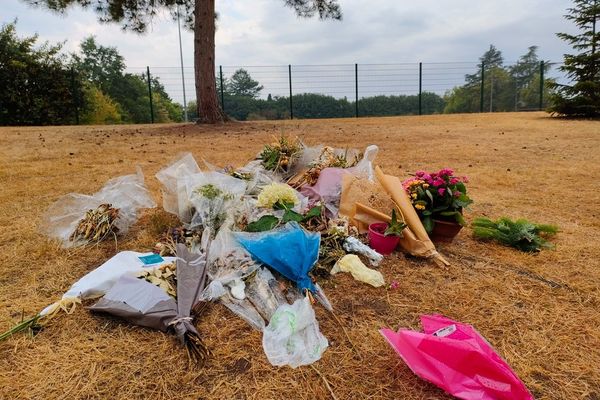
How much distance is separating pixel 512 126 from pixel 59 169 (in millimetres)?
9002

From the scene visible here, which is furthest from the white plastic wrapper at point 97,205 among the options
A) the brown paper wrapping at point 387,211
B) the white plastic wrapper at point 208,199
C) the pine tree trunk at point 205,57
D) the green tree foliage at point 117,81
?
the green tree foliage at point 117,81

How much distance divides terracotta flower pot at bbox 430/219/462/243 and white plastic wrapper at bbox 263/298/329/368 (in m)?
1.18

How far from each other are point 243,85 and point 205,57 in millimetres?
6975

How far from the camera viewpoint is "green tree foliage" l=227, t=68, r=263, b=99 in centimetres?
Answer: 1561

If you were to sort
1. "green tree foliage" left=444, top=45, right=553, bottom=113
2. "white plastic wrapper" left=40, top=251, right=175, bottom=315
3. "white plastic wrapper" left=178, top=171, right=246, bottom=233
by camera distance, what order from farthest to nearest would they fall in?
1. "green tree foliage" left=444, top=45, right=553, bottom=113
2. "white plastic wrapper" left=178, top=171, right=246, bottom=233
3. "white plastic wrapper" left=40, top=251, right=175, bottom=315

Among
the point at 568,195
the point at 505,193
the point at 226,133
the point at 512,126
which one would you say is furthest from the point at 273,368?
the point at 512,126

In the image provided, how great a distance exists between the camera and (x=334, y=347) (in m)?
1.49

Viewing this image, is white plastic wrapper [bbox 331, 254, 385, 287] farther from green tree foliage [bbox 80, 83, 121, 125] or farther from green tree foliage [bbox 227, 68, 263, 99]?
green tree foliage [bbox 80, 83, 121, 125]

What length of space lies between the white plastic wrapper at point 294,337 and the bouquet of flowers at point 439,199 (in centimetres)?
112

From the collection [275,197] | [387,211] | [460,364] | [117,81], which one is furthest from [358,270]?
[117,81]

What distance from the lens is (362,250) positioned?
2.19m

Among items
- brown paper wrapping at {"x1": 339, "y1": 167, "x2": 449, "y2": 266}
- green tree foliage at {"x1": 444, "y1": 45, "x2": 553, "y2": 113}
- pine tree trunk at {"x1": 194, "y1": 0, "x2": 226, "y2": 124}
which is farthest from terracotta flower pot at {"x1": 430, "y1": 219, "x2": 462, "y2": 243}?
green tree foliage at {"x1": 444, "y1": 45, "x2": 553, "y2": 113}

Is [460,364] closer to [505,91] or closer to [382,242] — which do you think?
[382,242]

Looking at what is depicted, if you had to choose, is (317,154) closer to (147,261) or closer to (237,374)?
(147,261)
